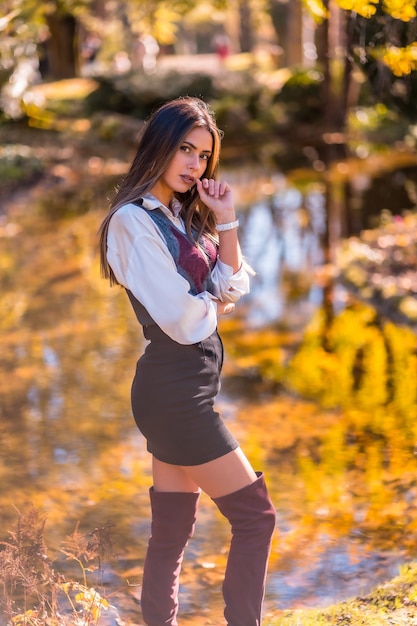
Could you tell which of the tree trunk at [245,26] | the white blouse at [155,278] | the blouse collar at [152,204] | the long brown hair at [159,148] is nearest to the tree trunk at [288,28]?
the tree trunk at [245,26]

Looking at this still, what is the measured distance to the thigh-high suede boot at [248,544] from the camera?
3273 millimetres

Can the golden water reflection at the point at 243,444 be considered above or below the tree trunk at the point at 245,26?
below

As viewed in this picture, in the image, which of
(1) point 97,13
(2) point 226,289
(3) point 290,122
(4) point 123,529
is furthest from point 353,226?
(1) point 97,13

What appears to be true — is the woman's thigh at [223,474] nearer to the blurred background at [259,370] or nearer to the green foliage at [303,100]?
the blurred background at [259,370]

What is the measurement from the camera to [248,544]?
10.8 feet

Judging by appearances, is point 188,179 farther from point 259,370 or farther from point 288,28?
point 288,28

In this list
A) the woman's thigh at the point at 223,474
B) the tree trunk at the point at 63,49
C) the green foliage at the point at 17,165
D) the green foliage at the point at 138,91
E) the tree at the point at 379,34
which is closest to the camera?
the woman's thigh at the point at 223,474

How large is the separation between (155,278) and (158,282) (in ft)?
0.05

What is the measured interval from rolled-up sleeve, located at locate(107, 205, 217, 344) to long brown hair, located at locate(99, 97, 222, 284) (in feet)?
0.43

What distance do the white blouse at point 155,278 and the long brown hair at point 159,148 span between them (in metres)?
0.11

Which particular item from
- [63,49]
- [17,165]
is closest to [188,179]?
[17,165]

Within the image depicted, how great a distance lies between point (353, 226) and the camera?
45.2 ft

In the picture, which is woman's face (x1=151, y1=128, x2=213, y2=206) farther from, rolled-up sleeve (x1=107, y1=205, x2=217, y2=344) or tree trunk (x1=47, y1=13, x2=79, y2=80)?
tree trunk (x1=47, y1=13, x2=79, y2=80)

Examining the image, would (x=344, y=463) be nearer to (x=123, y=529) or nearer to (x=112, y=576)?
(x=123, y=529)
